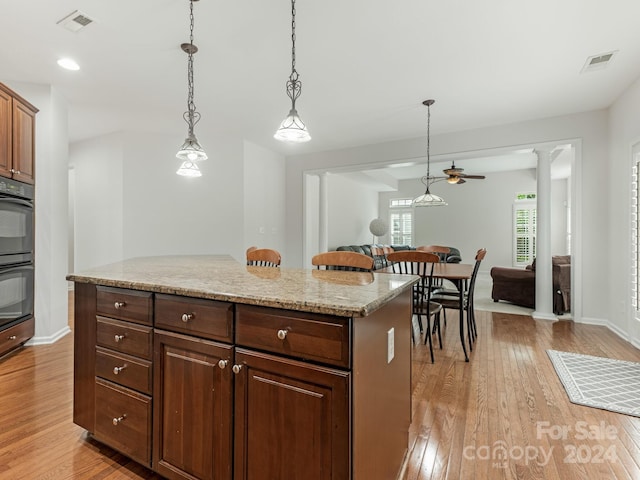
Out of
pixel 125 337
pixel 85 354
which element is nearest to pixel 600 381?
pixel 125 337

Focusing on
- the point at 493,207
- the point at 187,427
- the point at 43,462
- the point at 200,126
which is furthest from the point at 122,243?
the point at 493,207

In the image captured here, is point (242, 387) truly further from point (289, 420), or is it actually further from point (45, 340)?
point (45, 340)

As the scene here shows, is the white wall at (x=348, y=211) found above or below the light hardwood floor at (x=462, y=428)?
above

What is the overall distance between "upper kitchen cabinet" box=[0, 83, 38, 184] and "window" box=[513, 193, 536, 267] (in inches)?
365

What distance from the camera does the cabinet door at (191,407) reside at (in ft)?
4.00

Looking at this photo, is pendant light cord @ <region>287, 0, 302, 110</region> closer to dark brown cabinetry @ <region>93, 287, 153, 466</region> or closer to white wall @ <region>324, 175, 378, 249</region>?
dark brown cabinetry @ <region>93, 287, 153, 466</region>

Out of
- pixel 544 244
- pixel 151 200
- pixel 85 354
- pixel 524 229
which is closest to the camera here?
pixel 85 354

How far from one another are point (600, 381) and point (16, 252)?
4.91 metres

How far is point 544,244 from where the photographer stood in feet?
14.6

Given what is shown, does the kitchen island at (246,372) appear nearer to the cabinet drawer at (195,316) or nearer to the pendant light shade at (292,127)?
the cabinet drawer at (195,316)

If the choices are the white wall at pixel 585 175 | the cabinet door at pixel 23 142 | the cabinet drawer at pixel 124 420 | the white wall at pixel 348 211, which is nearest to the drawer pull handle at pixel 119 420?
the cabinet drawer at pixel 124 420

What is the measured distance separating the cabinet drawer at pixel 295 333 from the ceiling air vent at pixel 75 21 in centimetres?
252

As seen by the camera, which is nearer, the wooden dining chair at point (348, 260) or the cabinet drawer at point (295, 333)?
the cabinet drawer at point (295, 333)

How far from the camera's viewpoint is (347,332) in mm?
977
